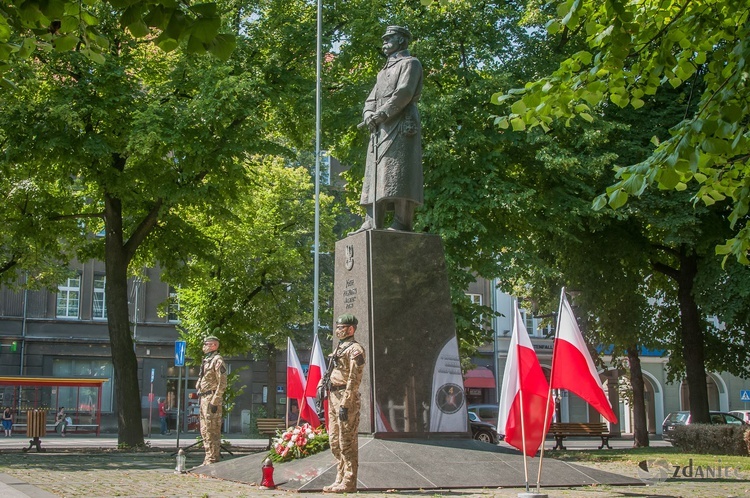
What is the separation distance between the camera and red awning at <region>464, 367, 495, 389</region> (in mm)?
50969

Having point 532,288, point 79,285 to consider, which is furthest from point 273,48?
point 79,285

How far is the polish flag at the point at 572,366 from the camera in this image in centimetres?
1004

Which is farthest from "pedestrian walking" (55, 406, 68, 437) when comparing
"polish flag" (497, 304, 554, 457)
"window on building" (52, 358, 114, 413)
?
"polish flag" (497, 304, 554, 457)

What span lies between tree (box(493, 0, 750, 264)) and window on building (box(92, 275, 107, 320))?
1502 inches

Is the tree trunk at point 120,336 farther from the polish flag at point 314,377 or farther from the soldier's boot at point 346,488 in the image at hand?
the soldier's boot at point 346,488

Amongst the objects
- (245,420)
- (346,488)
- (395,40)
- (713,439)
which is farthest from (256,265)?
(346,488)

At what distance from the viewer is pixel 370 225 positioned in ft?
43.2

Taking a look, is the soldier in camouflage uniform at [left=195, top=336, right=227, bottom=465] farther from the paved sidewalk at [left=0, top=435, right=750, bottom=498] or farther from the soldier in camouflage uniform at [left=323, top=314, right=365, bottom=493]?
the soldier in camouflage uniform at [left=323, top=314, right=365, bottom=493]

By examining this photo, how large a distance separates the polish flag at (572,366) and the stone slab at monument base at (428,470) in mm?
1453

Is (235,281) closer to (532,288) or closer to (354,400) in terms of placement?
(532,288)

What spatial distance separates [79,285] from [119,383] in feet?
75.9

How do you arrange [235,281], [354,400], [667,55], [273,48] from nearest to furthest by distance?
[667,55] < [354,400] < [273,48] < [235,281]

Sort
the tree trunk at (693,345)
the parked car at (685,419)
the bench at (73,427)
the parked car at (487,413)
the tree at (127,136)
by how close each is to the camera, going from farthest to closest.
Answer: the bench at (73,427)
the parked car at (487,413)
the parked car at (685,419)
the tree trunk at (693,345)
the tree at (127,136)

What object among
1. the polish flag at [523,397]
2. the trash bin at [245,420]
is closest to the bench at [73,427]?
the trash bin at [245,420]
